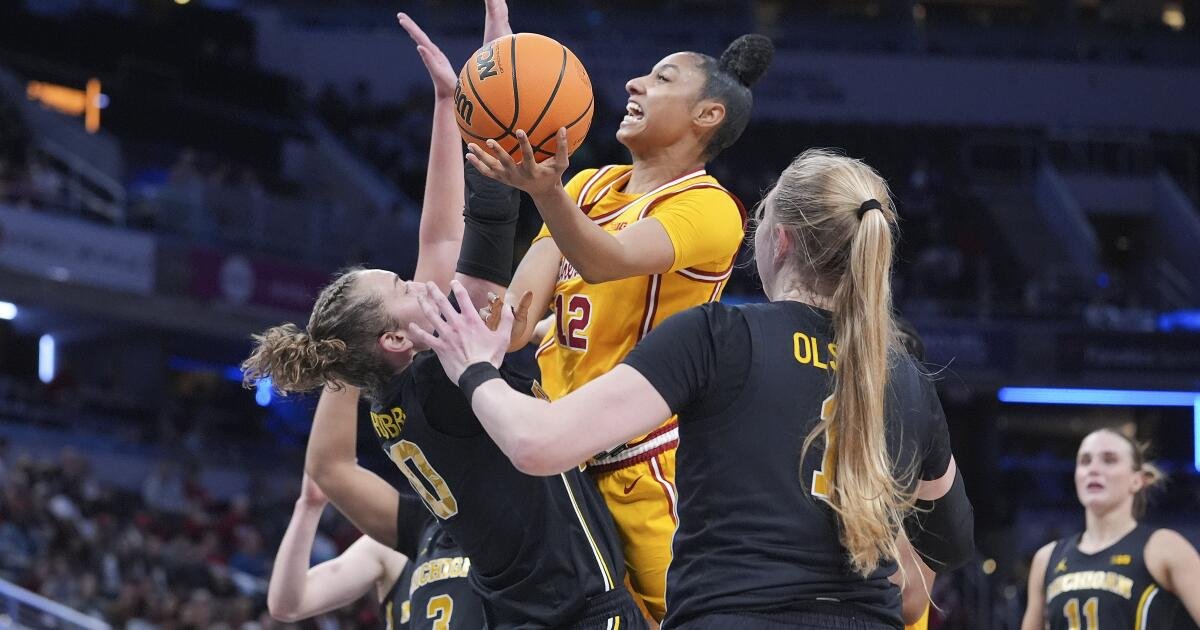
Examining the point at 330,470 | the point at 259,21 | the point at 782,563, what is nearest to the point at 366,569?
the point at 330,470

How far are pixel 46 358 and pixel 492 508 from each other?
1857 centimetres

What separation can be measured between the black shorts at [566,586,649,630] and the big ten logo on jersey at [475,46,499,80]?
1332mm

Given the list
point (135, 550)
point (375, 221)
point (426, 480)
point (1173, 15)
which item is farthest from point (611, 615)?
point (1173, 15)

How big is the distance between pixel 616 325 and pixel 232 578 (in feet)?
31.4

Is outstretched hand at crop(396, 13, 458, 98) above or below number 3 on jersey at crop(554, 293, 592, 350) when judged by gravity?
above

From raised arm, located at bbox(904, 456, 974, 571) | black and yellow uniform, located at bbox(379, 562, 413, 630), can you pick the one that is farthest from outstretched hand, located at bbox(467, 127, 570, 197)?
black and yellow uniform, located at bbox(379, 562, 413, 630)

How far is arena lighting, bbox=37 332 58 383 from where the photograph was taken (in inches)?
807

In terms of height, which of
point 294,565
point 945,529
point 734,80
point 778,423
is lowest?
point 294,565

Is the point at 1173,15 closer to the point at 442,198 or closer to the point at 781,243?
the point at 442,198

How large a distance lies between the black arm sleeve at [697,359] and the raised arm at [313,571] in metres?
2.14

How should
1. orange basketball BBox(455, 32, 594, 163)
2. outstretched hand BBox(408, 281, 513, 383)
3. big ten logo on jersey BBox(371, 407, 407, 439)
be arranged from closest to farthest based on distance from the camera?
outstretched hand BBox(408, 281, 513, 383)
orange basketball BBox(455, 32, 594, 163)
big ten logo on jersey BBox(371, 407, 407, 439)

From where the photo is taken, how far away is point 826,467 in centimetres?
293

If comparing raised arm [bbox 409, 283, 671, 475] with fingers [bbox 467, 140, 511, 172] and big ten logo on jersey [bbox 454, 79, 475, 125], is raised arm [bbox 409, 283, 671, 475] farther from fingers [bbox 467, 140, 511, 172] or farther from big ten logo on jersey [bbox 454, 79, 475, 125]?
big ten logo on jersey [bbox 454, 79, 475, 125]

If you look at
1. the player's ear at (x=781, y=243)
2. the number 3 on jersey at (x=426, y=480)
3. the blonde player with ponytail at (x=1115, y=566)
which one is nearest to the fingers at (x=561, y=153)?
the player's ear at (x=781, y=243)
